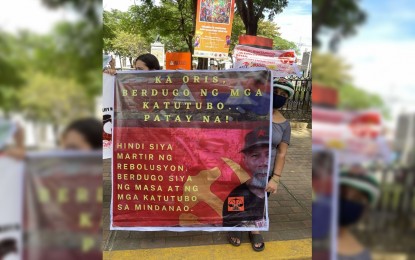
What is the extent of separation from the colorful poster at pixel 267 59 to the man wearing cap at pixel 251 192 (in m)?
1.37

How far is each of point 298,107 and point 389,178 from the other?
8773 millimetres

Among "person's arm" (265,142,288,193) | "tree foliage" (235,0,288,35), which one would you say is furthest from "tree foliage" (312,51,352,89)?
"tree foliage" (235,0,288,35)

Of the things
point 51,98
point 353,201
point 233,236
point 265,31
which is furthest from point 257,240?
point 265,31

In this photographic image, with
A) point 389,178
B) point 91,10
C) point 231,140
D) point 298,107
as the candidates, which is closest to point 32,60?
Result: point 91,10

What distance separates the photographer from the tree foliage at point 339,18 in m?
1.01

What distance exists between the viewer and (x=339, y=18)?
1.01 m

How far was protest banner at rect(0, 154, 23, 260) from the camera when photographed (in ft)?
4.31

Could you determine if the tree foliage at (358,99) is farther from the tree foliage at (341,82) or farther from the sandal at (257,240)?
the sandal at (257,240)

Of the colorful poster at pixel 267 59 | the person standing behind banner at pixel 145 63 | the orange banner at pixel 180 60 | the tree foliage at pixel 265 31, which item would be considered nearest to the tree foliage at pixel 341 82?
the person standing behind banner at pixel 145 63

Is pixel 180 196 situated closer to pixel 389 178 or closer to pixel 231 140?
pixel 231 140

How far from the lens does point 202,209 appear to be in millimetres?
2803

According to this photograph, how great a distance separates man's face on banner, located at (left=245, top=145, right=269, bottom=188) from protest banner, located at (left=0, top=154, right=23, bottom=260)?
5.84 ft

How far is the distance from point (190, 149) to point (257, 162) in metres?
0.58

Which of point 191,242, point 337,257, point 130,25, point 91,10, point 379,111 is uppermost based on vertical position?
point 130,25
